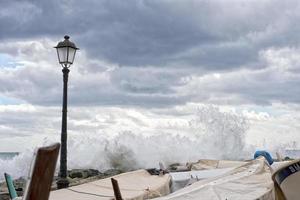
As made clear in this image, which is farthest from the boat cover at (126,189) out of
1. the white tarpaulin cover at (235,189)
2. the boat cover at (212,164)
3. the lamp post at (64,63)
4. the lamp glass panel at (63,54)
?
the boat cover at (212,164)

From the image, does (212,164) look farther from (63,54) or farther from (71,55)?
(63,54)

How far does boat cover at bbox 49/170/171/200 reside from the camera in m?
12.2

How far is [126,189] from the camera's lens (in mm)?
13719

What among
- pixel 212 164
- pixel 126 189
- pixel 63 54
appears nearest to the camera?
pixel 63 54

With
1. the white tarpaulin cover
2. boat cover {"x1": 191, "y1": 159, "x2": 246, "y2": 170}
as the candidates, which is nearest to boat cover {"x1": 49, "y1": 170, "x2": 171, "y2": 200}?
the white tarpaulin cover

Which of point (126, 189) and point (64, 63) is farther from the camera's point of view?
point (126, 189)

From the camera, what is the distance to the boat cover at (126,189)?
1224 centimetres

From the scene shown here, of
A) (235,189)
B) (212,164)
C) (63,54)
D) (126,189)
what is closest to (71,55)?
(63,54)

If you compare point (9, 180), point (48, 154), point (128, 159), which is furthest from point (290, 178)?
point (128, 159)

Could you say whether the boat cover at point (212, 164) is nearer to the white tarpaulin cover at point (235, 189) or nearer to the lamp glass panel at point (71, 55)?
the white tarpaulin cover at point (235, 189)

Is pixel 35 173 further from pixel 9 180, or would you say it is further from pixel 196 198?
pixel 196 198

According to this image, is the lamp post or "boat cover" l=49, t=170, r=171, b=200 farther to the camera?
the lamp post

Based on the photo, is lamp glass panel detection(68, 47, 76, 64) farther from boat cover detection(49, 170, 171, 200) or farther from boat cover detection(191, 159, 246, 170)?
boat cover detection(191, 159, 246, 170)

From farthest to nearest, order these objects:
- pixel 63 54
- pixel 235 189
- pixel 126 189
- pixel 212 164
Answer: pixel 212 164, pixel 126 189, pixel 63 54, pixel 235 189
